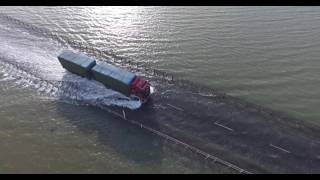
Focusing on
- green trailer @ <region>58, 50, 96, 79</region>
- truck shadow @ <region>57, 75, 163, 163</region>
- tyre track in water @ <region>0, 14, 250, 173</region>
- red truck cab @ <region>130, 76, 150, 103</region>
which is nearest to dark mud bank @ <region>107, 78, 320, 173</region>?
tyre track in water @ <region>0, 14, 250, 173</region>

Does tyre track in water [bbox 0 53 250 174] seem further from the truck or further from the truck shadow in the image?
the truck

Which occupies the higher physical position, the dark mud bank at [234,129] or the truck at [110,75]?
the truck at [110,75]

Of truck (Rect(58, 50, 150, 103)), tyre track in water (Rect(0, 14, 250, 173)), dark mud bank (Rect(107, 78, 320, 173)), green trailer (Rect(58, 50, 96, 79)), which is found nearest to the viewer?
dark mud bank (Rect(107, 78, 320, 173))

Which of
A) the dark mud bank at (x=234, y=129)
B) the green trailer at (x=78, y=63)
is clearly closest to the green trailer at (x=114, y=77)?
the green trailer at (x=78, y=63)

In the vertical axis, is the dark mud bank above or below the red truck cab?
below

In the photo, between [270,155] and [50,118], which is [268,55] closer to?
[270,155]

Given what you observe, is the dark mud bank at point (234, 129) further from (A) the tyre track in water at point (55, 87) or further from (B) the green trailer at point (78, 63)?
(B) the green trailer at point (78, 63)

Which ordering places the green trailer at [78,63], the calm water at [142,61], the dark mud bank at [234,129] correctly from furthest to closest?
the green trailer at [78,63]
the calm water at [142,61]
the dark mud bank at [234,129]

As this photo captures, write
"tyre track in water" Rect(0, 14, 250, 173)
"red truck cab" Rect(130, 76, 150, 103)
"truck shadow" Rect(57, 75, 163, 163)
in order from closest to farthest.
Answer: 1. "truck shadow" Rect(57, 75, 163, 163)
2. "tyre track in water" Rect(0, 14, 250, 173)
3. "red truck cab" Rect(130, 76, 150, 103)
